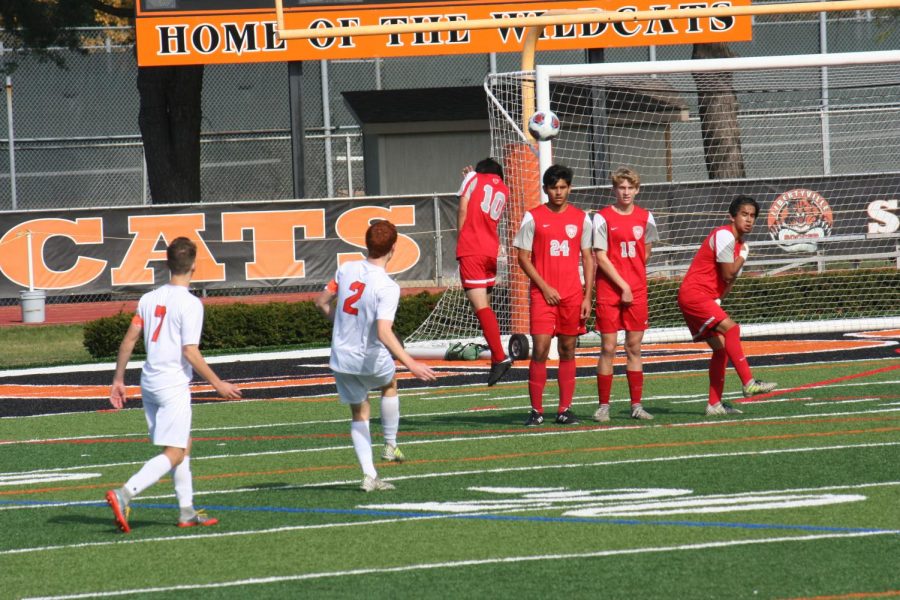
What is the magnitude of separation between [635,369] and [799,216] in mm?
11437

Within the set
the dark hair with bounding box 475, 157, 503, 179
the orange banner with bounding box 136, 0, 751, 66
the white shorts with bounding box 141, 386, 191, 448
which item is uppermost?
the orange banner with bounding box 136, 0, 751, 66

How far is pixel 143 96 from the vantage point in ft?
85.9

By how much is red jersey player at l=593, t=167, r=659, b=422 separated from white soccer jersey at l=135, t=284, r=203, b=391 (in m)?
4.14

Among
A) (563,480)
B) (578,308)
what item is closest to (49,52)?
(578,308)

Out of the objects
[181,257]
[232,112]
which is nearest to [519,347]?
[181,257]

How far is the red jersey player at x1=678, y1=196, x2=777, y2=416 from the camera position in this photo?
11.1m

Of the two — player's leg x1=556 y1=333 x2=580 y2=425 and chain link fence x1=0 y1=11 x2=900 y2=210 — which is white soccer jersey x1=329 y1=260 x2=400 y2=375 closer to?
player's leg x1=556 y1=333 x2=580 y2=425

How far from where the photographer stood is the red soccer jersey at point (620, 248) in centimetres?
1103

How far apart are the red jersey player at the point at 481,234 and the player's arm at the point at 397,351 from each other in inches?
190

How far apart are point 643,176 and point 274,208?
25.8 ft

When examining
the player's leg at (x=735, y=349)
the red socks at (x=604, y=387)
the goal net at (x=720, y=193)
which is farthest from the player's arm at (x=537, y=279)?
the goal net at (x=720, y=193)

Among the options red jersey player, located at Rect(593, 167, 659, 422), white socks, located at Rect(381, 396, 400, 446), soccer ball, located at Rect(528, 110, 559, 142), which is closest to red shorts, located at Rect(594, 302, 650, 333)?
red jersey player, located at Rect(593, 167, 659, 422)

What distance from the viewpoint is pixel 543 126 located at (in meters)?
14.7

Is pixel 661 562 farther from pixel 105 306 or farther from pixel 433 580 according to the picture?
pixel 105 306
